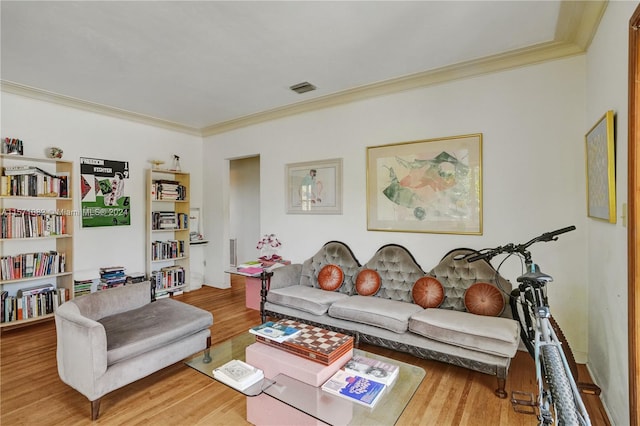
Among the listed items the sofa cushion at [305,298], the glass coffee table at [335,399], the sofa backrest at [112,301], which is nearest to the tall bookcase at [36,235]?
the sofa backrest at [112,301]

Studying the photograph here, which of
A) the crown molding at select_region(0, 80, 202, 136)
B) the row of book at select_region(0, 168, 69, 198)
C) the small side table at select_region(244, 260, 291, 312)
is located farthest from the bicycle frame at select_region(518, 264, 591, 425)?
the crown molding at select_region(0, 80, 202, 136)

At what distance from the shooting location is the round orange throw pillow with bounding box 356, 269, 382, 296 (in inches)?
127

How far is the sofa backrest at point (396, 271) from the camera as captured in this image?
3115 mm

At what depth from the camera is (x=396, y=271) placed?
126 inches

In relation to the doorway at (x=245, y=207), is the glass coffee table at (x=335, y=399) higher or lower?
lower

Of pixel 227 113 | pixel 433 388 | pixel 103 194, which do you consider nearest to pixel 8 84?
pixel 103 194

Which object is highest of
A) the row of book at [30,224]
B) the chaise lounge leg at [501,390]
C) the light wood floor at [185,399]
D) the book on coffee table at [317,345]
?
the row of book at [30,224]

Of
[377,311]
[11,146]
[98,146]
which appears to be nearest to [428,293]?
[377,311]

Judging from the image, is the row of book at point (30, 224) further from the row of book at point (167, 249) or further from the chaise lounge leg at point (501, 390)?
the chaise lounge leg at point (501, 390)

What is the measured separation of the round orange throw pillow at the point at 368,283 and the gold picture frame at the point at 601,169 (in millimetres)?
1843

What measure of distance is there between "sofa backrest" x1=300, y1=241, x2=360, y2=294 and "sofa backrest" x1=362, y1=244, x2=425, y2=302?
266 millimetres

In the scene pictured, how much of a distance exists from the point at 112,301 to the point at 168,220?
2.24 meters

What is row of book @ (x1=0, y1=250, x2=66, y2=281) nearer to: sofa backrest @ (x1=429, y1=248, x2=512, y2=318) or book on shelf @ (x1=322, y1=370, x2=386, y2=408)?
book on shelf @ (x1=322, y1=370, x2=386, y2=408)

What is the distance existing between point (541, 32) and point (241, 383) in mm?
3243
